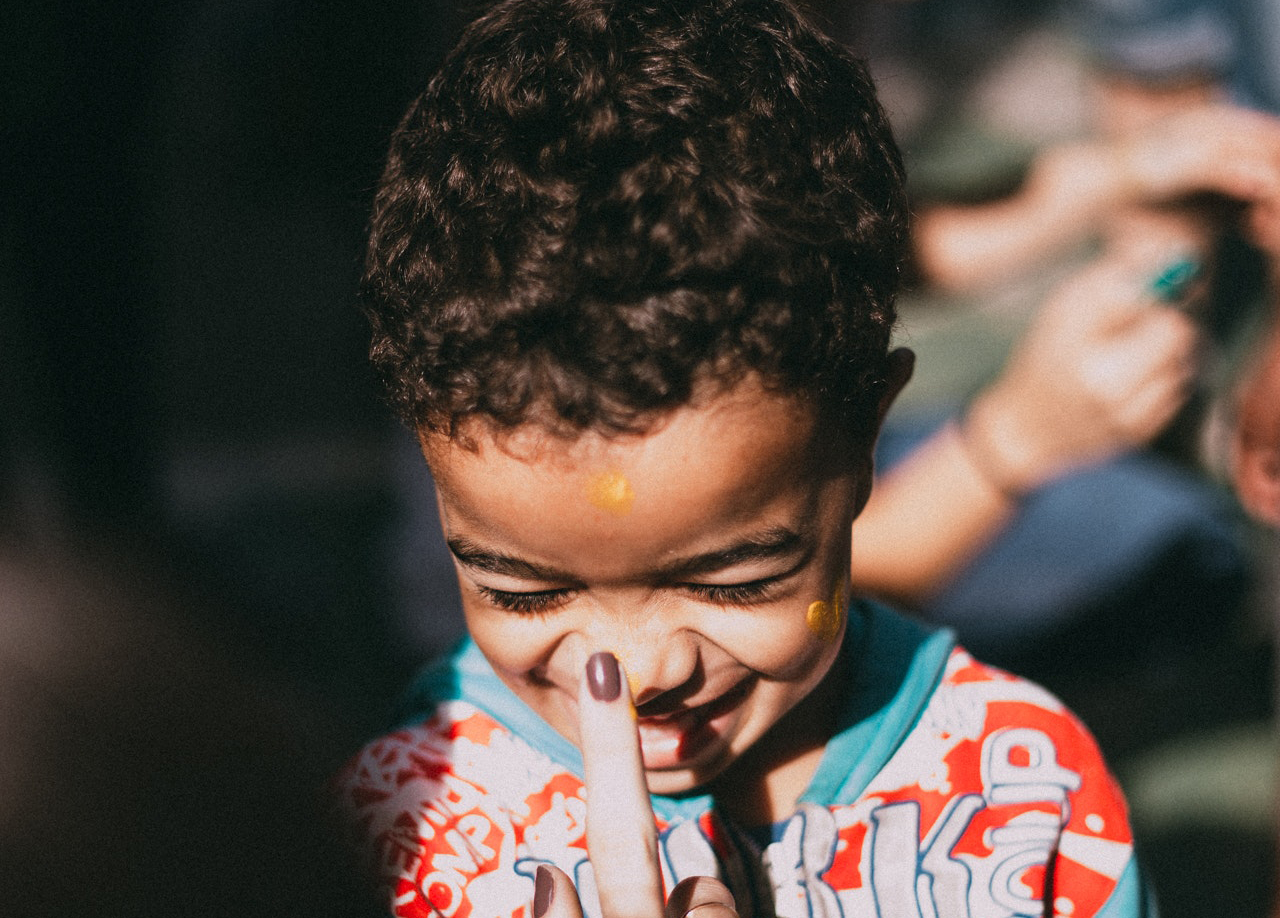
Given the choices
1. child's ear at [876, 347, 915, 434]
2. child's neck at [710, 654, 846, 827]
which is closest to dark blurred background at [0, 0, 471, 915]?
child's neck at [710, 654, 846, 827]

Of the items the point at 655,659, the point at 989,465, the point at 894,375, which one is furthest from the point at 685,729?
the point at 989,465

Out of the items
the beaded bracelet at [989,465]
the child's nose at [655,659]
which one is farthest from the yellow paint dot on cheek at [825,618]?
the beaded bracelet at [989,465]

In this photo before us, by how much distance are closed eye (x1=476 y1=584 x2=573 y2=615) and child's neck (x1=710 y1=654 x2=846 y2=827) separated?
27 cm

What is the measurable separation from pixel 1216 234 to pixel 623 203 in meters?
1.56

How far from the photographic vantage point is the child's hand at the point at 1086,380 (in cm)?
167

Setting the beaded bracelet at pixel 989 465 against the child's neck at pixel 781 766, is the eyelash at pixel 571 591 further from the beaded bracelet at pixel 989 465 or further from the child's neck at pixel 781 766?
the beaded bracelet at pixel 989 465

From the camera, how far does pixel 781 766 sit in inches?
39.6

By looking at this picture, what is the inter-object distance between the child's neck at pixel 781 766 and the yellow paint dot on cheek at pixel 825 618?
0.54 feet

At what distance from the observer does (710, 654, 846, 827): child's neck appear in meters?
0.99

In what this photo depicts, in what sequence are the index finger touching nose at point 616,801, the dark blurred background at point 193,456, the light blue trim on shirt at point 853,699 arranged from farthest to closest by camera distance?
the light blue trim on shirt at point 853,699 < the index finger touching nose at point 616,801 < the dark blurred background at point 193,456

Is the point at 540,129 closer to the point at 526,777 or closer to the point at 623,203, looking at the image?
the point at 623,203

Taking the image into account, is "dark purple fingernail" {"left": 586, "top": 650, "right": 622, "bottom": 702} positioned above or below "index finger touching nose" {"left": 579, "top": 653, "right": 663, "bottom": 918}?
above

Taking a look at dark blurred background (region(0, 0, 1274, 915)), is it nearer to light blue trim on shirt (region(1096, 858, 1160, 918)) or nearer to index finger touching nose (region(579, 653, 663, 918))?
index finger touching nose (region(579, 653, 663, 918))

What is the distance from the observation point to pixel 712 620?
2.66 ft
